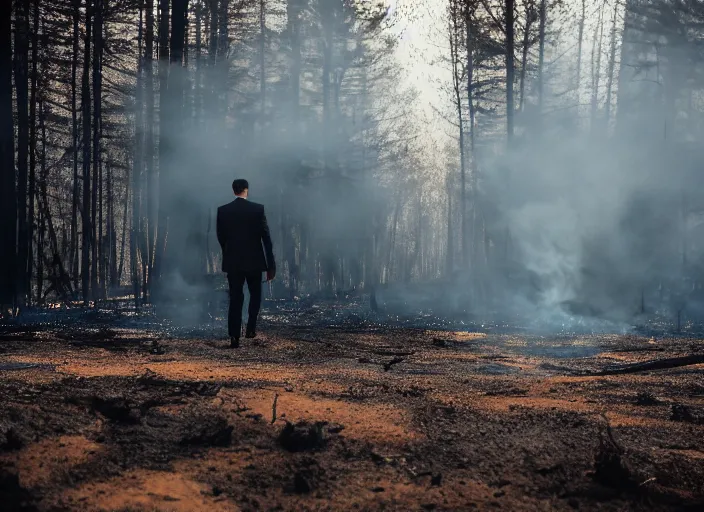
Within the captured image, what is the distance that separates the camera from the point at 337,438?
4.20m

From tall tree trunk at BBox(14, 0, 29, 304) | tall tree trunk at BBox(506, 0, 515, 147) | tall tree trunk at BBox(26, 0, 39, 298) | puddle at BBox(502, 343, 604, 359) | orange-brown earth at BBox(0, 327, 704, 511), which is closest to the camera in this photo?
orange-brown earth at BBox(0, 327, 704, 511)

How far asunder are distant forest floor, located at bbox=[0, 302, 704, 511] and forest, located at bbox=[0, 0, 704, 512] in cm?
2

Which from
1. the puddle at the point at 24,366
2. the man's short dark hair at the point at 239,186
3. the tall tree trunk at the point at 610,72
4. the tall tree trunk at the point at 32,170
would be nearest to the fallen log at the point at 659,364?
the man's short dark hair at the point at 239,186

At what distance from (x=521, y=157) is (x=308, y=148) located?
831 centimetres

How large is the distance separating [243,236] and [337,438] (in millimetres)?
5344

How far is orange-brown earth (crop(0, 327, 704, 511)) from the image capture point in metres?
3.27

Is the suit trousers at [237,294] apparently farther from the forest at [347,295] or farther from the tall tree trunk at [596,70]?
the tall tree trunk at [596,70]

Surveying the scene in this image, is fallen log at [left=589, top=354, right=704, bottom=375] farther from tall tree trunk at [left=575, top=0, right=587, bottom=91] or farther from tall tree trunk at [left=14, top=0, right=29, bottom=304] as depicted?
tall tree trunk at [left=575, top=0, right=587, bottom=91]

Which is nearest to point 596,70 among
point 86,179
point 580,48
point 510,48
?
point 580,48

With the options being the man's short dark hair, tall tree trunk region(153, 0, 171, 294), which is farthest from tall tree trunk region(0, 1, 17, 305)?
the man's short dark hair

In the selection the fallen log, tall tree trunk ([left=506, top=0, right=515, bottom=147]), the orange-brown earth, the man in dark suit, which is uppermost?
tall tree trunk ([left=506, top=0, right=515, bottom=147])

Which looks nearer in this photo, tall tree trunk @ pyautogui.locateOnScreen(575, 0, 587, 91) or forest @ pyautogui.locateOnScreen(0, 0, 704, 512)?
forest @ pyautogui.locateOnScreen(0, 0, 704, 512)

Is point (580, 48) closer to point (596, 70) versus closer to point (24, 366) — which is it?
point (596, 70)

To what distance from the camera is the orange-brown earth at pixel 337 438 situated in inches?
129
